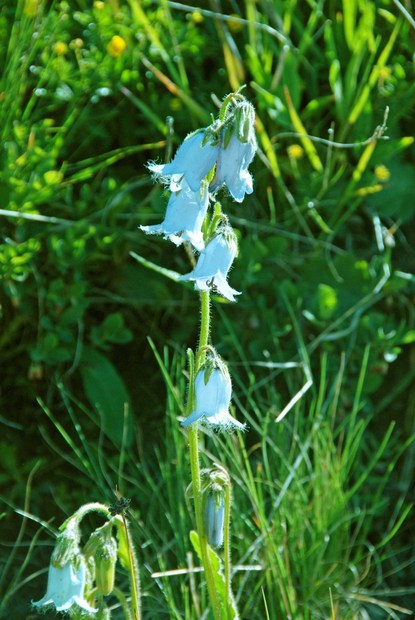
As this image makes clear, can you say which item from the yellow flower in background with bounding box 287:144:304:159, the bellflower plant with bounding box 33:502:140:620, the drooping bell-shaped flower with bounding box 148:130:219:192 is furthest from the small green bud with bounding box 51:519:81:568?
the yellow flower in background with bounding box 287:144:304:159

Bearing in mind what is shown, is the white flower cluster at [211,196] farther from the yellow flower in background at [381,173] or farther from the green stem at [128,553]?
the yellow flower in background at [381,173]

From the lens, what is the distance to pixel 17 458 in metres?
1.91

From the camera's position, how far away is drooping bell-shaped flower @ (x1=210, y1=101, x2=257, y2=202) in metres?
1.08

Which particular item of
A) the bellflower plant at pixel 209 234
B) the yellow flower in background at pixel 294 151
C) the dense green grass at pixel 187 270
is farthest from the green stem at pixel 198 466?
the yellow flower in background at pixel 294 151

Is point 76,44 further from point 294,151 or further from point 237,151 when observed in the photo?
point 237,151

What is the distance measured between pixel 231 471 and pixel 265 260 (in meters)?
0.46

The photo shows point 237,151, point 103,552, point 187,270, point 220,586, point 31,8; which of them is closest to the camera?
point 237,151

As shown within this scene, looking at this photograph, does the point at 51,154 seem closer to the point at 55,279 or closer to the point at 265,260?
the point at 55,279

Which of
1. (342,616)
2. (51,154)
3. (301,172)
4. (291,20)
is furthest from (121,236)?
(342,616)

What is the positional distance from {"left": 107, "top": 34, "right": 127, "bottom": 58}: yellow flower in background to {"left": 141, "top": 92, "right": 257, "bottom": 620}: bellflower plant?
2.51 feet

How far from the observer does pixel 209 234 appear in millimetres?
1173

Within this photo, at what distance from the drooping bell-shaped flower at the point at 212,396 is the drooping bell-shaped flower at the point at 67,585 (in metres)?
0.26

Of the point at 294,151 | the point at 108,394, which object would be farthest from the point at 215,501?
the point at 294,151

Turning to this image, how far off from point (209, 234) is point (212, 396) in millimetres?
211
